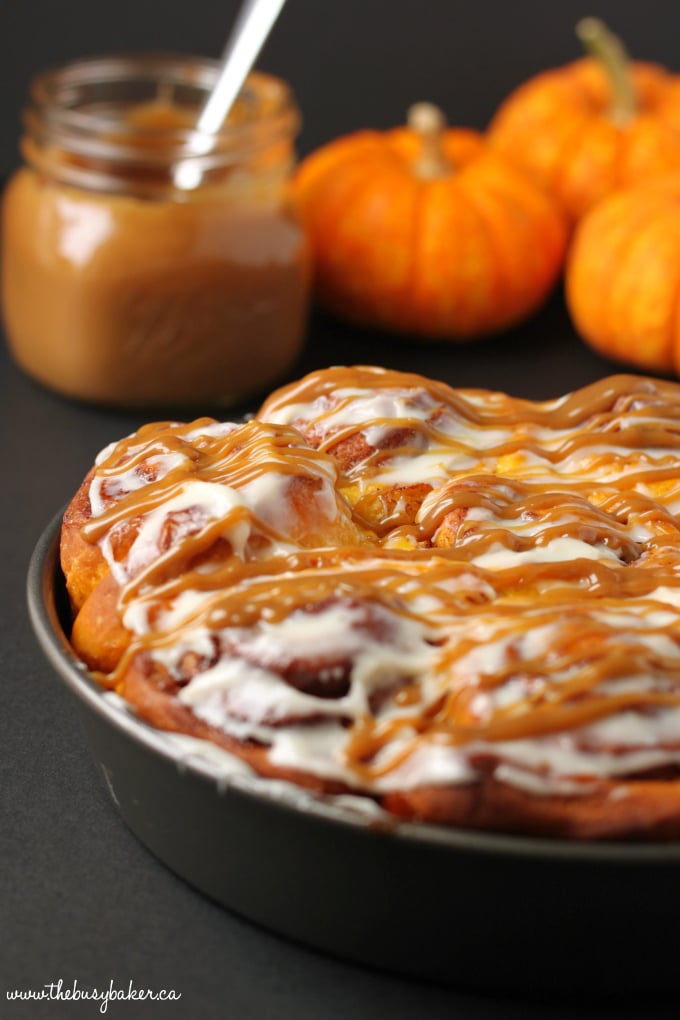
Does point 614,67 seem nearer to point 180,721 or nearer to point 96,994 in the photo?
point 180,721

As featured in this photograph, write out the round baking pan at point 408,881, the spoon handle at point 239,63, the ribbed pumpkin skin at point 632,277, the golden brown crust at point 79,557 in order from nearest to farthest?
the round baking pan at point 408,881
the golden brown crust at point 79,557
the spoon handle at point 239,63
the ribbed pumpkin skin at point 632,277

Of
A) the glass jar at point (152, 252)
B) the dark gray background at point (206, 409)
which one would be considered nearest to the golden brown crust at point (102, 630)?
the dark gray background at point (206, 409)

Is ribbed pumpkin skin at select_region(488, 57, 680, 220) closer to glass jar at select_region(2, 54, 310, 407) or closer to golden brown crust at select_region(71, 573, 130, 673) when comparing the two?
glass jar at select_region(2, 54, 310, 407)

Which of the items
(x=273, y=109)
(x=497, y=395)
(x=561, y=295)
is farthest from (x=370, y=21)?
(x=497, y=395)

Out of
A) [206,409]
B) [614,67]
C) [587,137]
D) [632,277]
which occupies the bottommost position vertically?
[206,409]

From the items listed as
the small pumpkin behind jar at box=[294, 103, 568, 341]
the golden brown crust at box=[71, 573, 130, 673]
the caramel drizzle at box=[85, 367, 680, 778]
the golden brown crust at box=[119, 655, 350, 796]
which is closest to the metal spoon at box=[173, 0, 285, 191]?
the small pumpkin behind jar at box=[294, 103, 568, 341]

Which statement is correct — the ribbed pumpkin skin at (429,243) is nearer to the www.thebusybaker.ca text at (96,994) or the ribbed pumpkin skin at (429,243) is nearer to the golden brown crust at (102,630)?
the golden brown crust at (102,630)

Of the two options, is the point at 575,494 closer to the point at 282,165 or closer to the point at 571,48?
the point at 282,165

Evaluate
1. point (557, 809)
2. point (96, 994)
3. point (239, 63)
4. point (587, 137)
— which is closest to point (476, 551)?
point (557, 809)
